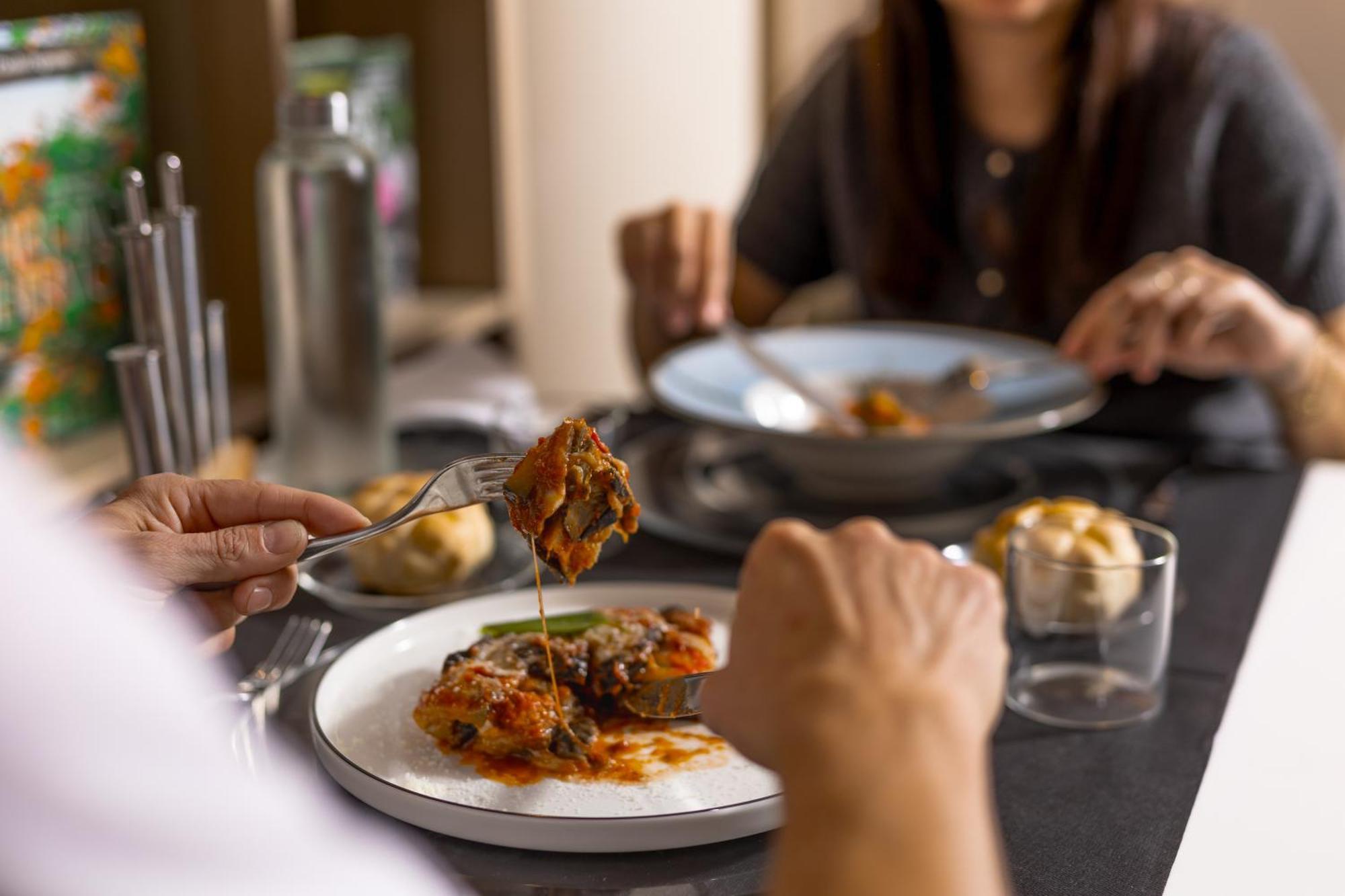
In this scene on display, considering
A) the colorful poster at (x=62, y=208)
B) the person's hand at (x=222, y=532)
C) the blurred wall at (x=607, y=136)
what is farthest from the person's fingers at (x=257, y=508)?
the blurred wall at (x=607, y=136)

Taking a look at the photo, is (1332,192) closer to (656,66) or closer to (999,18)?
(999,18)

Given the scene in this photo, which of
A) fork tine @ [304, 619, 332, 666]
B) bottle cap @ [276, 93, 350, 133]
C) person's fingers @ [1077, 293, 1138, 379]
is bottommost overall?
fork tine @ [304, 619, 332, 666]

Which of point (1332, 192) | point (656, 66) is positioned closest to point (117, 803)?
point (1332, 192)

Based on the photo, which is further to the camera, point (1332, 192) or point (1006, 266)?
point (1006, 266)

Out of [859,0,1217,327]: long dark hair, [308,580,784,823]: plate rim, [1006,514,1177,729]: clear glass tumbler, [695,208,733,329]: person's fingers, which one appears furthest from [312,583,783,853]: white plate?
[859,0,1217,327]: long dark hair

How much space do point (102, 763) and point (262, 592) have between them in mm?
438

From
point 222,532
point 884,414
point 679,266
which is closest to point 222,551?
point 222,532

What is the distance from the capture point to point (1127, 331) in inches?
56.9

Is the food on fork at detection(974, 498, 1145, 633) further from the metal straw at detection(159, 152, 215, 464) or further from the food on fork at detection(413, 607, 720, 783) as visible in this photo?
the metal straw at detection(159, 152, 215, 464)

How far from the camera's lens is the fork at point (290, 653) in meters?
0.96

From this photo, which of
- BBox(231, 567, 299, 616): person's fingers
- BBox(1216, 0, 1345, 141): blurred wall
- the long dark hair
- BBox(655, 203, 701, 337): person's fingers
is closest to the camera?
BBox(231, 567, 299, 616): person's fingers

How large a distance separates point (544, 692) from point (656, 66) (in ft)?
7.33

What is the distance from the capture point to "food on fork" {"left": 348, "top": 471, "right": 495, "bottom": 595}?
43.8 inches

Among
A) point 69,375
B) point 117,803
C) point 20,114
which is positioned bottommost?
point 69,375
